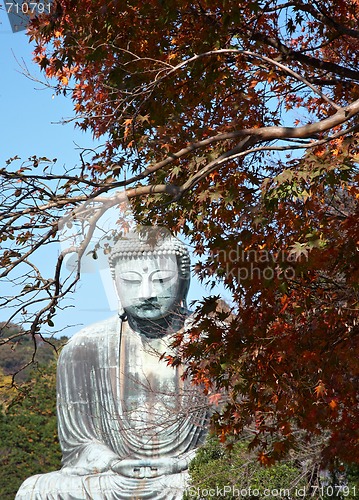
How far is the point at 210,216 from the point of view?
7836 millimetres

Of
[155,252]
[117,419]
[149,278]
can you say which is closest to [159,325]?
[149,278]

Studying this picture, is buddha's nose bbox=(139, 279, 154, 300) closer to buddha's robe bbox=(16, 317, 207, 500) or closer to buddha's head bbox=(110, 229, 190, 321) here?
buddha's head bbox=(110, 229, 190, 321)

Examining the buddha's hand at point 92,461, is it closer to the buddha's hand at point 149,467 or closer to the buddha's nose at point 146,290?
the buddha's hand at point 149,467

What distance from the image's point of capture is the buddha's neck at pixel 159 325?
46.6ft

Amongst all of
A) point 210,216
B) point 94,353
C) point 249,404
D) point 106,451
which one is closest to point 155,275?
point 94,353

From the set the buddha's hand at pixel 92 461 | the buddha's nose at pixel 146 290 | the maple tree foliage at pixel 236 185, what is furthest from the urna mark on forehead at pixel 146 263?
the maple tree foliage at pixel 236 185

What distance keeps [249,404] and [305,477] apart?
16.4 feet

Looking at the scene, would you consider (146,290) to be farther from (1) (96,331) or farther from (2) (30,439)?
(2) (30,439)

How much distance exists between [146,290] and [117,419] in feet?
6.37

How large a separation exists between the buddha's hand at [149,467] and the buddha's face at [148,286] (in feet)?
6.95

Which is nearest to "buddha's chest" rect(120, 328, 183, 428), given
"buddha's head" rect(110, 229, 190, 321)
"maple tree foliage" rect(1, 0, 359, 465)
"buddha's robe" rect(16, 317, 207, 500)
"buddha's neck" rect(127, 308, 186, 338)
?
"buddha's robe" rect(16, 317, 207, 500)

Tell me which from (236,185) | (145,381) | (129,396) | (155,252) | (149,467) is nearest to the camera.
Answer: (236,185)

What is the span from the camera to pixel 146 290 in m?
14.0

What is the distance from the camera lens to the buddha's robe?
1318cm
